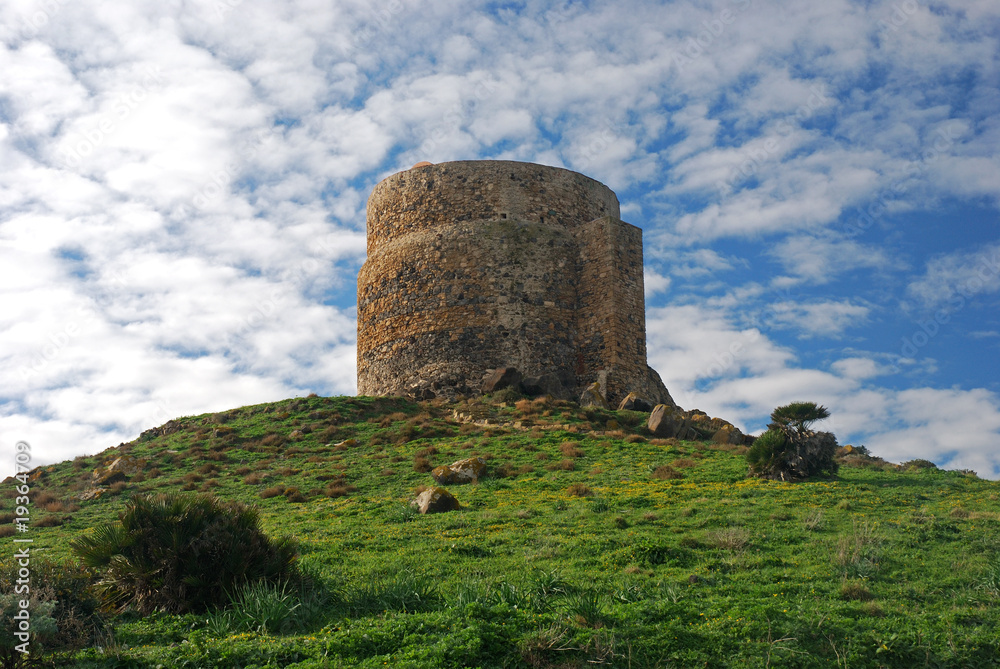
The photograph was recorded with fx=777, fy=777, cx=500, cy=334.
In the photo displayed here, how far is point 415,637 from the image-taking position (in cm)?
744

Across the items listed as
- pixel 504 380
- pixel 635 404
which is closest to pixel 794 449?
pixel 635 404

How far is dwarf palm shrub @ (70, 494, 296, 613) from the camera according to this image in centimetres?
863

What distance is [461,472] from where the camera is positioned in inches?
682

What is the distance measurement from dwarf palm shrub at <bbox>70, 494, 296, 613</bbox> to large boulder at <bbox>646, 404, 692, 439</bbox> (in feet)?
48.7

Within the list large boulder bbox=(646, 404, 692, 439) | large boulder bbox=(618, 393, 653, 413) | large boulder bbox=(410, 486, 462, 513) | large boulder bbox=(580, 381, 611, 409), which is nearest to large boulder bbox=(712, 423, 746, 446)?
large boulder bbox=(646, 404, 692, 439)

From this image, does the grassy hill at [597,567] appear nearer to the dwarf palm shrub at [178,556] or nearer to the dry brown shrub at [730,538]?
the dry brown shrub at [730,538]

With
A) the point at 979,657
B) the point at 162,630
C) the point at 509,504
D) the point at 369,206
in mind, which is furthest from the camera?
the point at 369,206

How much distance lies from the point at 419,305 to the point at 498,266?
3.34 metres

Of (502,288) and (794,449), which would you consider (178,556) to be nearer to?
(794,449)

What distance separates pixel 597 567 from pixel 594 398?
1653 centimetres

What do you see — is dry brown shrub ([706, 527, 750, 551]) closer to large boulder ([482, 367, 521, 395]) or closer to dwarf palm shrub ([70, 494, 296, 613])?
dwarf palm shrub ([70, 494, 296, 613])

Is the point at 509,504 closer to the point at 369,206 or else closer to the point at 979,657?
the point at 979,657

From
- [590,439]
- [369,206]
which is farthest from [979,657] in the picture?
[369,206]

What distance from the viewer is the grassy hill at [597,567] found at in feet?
24.1
